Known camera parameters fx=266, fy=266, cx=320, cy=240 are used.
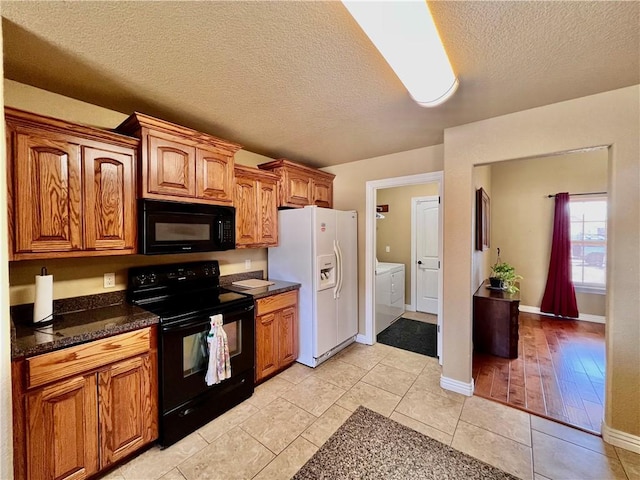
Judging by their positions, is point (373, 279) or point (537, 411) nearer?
point (537, 411)

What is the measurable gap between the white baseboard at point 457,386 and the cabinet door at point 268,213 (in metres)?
2.22

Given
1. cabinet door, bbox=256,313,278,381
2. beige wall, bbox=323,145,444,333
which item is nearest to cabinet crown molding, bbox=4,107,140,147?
cabinet door, bbox=256,313,278,381

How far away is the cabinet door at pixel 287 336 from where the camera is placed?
9.18ft

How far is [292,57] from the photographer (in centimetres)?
151

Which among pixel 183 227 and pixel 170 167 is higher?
pixel 170 167

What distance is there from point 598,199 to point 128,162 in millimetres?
6371

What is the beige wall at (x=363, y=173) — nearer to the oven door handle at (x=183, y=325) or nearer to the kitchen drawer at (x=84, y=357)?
the oven door handle at (x=183, y=325)

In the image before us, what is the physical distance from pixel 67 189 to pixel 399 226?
15.3 ft

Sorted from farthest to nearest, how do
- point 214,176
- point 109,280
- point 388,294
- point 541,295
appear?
point 541,295 < point 388,294 < point 214,176 < point 109,280

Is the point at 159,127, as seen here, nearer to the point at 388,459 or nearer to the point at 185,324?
the point at 185,324

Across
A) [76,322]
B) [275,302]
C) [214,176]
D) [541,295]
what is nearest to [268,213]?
[214,176]

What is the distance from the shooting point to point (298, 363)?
10.0ft

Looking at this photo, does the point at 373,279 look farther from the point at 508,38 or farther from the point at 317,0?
the point at 317,0

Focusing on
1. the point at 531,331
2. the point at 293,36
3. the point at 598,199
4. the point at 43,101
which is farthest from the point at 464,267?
the point at 598,199
